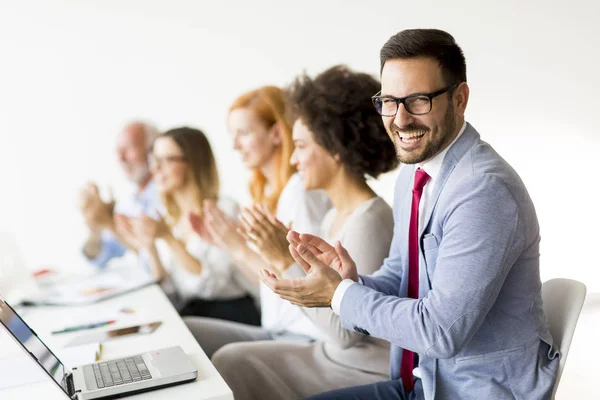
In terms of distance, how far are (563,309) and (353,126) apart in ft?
Result: 3.39

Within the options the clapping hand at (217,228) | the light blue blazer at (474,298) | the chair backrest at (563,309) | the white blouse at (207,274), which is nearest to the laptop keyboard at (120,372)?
the light blue blazer at (474,298)

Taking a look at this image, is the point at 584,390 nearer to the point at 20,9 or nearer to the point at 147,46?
the point at 147,46

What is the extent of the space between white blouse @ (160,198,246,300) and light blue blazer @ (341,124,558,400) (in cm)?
171

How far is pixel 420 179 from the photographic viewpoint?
171 cm

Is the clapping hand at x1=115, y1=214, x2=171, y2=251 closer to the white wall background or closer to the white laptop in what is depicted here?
the white wall background

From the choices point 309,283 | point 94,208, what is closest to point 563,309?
point 309,283

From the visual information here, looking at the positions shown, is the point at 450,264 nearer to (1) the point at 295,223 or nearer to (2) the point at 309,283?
(2) the point at 309,283

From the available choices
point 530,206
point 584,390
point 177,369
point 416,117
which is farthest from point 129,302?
point 584,390

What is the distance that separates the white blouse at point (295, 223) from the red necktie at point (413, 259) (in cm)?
→ 80

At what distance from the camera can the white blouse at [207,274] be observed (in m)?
3.23

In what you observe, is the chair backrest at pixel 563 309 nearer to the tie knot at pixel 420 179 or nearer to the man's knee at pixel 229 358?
the tie knot at pixel 420 179

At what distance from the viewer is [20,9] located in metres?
3.23

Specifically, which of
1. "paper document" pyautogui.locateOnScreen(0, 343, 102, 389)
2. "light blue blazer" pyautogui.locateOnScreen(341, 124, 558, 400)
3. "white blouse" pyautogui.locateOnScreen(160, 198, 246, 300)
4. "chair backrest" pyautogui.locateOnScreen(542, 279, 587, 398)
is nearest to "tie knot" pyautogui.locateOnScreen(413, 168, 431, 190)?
"light blue blazer" pyautogui.locateOnScreen(341, 124, 558, 400)

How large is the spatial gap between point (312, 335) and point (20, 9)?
6.87 ft
